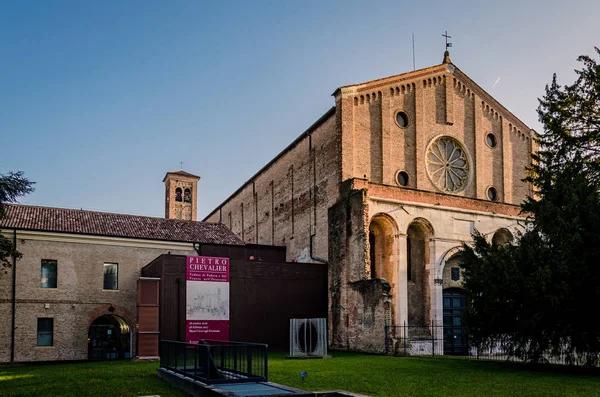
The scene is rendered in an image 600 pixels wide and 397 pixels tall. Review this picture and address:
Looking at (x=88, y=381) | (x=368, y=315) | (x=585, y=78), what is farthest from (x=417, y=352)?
(x=88, y=381)

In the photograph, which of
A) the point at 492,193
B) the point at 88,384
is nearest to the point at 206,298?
the point at 88,384

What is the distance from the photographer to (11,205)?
30.8 metres

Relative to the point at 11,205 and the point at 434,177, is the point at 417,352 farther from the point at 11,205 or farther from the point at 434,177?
the point at 11,205

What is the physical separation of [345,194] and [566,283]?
14278 millimetres

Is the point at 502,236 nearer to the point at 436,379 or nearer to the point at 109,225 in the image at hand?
the point at 436,379

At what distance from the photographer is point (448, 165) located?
35.5m

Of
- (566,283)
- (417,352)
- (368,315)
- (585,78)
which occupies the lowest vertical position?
(417,352)

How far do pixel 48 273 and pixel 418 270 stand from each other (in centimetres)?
1844

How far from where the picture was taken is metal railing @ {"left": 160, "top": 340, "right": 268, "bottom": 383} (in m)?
12.9

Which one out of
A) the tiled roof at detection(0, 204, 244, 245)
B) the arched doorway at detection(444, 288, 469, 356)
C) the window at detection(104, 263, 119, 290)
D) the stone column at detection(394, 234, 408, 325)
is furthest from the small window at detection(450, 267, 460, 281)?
the window at detection(104, 263, 119, 290)

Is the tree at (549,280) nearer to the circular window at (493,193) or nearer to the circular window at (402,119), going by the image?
the circular window at (402,119)

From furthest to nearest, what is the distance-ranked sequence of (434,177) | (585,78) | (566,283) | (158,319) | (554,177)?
(434,177)
(158,319)
(585,78)
(554,177)
(566,283)

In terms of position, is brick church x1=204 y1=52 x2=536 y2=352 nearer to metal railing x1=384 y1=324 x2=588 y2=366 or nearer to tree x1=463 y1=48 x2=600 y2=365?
metal railing x1=384 y1=324 x2=588 y2=366

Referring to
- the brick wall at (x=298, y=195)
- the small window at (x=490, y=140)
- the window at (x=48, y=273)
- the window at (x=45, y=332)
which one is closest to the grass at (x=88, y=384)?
the window at (x=45, y=332)
